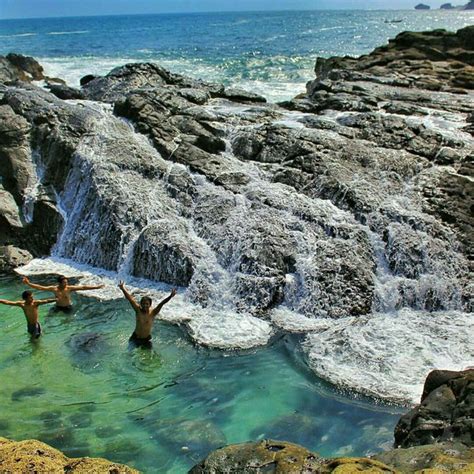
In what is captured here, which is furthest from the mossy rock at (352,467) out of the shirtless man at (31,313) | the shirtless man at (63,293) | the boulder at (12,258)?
the boulder at (12,258)

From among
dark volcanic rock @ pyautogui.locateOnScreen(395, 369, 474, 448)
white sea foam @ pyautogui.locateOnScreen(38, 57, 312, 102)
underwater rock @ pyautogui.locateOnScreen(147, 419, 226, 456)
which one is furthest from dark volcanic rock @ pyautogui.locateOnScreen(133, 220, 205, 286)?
white sea foam @ pyautogui.locateOnScreen(38, 57, 312, 102)

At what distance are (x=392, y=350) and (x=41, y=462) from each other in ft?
24.8

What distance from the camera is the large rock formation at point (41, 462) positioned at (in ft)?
18.5

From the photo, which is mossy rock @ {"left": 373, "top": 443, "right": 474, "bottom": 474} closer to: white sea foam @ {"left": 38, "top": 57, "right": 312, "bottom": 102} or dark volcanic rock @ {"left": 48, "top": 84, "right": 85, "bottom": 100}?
dark volcanic rock @ {"left": 48, "top": 84, "right": 85, "bottom": 100}

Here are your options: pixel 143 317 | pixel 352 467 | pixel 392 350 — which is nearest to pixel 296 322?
pixel 392 350

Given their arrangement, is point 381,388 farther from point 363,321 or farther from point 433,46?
point 433,46

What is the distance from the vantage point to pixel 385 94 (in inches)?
868

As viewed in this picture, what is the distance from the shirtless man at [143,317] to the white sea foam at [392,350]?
319cm

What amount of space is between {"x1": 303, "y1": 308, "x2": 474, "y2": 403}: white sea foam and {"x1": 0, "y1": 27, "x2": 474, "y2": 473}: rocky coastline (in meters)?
0.13

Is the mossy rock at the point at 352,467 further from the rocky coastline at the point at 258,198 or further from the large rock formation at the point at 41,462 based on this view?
the rocky coastline at the point at 258,198

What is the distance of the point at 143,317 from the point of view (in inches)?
445

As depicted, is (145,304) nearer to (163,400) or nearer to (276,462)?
(163,400)

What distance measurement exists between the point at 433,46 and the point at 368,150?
678 inches

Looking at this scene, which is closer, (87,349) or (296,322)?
(87,349)
